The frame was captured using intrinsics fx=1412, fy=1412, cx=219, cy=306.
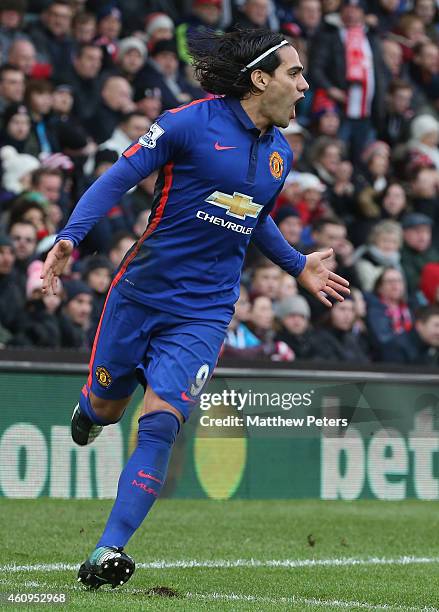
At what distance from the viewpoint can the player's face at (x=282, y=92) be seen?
621 cm

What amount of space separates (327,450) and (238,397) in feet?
2.63

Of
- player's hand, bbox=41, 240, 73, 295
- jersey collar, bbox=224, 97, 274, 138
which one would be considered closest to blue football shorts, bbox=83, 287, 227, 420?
player's hand, bbox=41, 240, 73, 295

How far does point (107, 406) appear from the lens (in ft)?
21.7

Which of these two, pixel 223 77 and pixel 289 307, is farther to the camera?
pixel 289 307

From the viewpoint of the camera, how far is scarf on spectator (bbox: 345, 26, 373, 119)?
52.8 ft

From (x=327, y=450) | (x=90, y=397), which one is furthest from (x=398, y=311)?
(x=90, y=397)

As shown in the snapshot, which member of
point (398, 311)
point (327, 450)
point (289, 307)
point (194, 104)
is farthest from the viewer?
point (398, 311)

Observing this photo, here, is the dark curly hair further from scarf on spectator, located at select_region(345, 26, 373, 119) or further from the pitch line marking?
scarf on spectator, located at select_region(345, 26, 373, 119)

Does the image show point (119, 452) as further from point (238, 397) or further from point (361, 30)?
point (361, 30)

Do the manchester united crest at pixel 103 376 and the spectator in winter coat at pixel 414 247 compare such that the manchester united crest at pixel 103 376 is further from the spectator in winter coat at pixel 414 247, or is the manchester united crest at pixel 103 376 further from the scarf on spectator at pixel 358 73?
the scarf on spectator at pixel 358 73

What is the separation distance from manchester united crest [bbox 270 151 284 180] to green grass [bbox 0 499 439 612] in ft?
6.08

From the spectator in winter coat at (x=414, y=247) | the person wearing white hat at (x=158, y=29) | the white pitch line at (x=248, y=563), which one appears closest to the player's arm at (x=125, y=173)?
the white pitch line at (x=248, y=563)

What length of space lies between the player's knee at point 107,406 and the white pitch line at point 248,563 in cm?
75

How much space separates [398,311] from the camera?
544 inches
